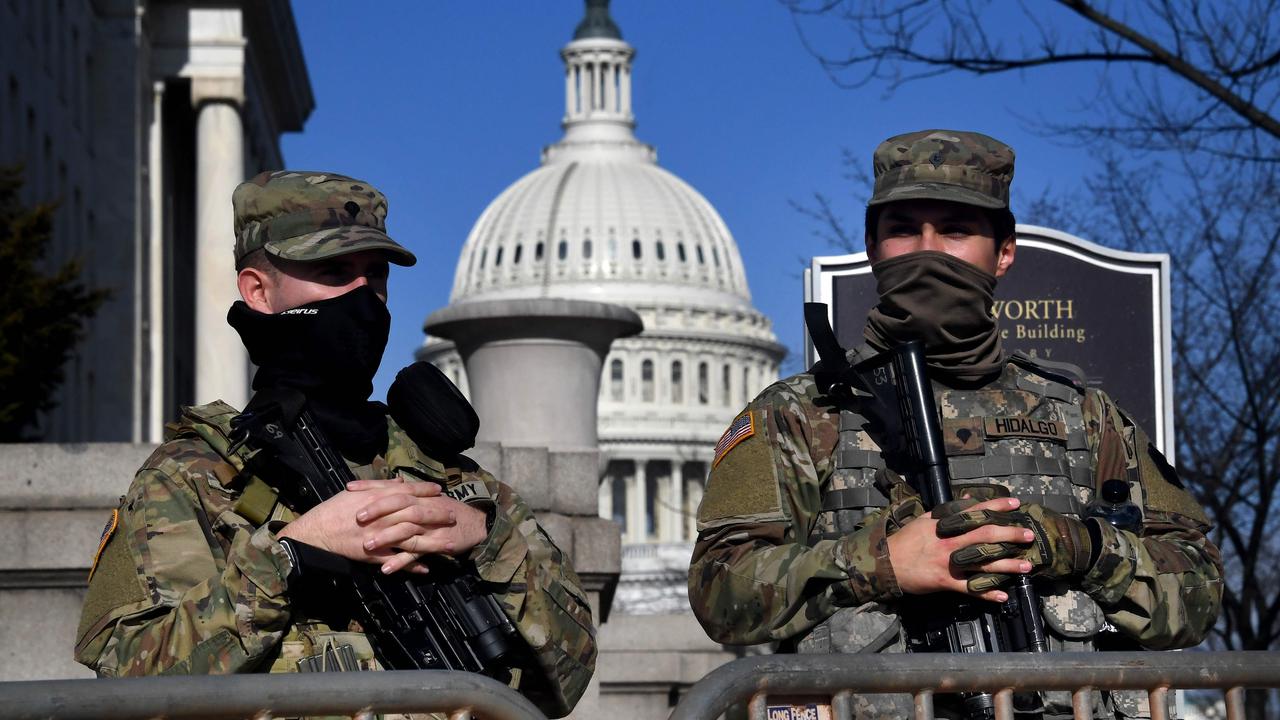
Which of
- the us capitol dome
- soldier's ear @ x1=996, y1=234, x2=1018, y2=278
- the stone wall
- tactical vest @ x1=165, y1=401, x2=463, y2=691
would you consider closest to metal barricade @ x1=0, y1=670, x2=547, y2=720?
tactical vest @ x1=165, y1=401, x2=463, y2=691

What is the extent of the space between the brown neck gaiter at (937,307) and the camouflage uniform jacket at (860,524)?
0.11 metres

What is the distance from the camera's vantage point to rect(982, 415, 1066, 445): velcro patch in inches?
173

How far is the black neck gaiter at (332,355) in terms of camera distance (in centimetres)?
403

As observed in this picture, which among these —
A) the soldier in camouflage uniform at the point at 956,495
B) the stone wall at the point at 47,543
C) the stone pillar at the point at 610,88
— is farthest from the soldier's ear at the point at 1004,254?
the stone pillar at the point at 610,88

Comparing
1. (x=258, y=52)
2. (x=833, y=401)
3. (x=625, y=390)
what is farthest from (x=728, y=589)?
(x=625, y=390)

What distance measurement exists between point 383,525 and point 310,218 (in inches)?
29.3

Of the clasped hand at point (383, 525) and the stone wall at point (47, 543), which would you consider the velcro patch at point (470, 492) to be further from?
the stone wall at point (47, 543)

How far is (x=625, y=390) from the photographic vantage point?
A: 13362cm

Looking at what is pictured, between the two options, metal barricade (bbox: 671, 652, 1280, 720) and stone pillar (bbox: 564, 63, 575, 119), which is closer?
metal barricade (bbox: 671, 652, 1280, 720)

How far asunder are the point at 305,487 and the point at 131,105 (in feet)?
119

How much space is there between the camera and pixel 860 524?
4258mm

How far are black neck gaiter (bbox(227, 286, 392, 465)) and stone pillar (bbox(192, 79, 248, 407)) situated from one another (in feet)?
104

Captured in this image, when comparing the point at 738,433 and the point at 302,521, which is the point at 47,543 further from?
the point at 302,521

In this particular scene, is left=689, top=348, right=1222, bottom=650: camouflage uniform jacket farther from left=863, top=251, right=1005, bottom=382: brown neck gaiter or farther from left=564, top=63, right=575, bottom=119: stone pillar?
left=564, top=63, right=575, bottom=119: stone pillar
